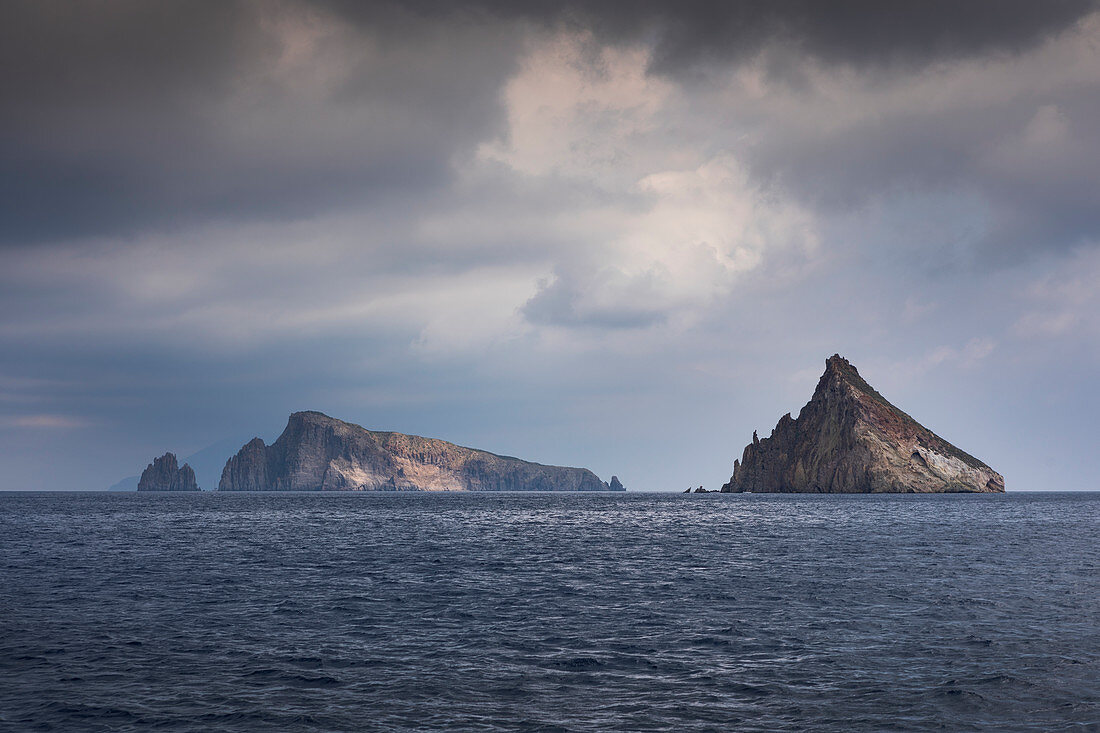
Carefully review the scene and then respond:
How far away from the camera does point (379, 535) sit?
306ft

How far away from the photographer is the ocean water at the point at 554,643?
21.2m

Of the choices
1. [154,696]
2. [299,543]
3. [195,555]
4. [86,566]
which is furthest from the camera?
[299,543]

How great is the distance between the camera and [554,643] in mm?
29656

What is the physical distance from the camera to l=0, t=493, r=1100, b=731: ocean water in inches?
834

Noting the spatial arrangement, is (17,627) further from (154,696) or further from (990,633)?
(990,633)

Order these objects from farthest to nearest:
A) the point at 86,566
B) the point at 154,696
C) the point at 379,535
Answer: the point at 379,535 < the point at 86,566 < the point at 154,696

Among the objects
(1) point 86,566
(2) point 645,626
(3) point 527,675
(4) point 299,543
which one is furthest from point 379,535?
(3) point 527,675

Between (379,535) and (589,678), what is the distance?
73224mm

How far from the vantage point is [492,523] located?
118 meters

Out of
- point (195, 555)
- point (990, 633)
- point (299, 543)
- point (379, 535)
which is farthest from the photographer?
point (379, 535)

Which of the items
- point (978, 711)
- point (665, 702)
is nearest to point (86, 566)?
point (665, 702)

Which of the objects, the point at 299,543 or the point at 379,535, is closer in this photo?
the point at 299,543

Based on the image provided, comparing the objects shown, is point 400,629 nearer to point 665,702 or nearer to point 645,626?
point 645,626

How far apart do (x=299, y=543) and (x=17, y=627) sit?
47.3 metres
